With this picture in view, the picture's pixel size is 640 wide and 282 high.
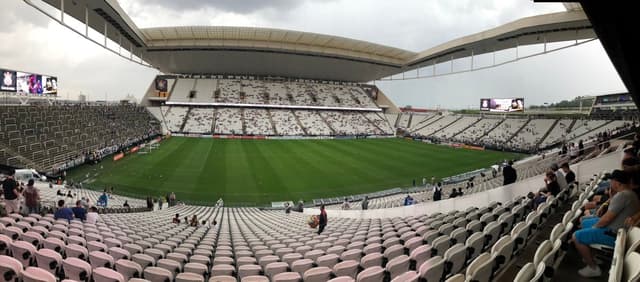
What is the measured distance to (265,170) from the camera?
3062 centimetres

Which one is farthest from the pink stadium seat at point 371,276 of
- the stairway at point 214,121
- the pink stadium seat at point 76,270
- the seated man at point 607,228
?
the stairway at point 214,121

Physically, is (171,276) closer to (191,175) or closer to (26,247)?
(26,247)

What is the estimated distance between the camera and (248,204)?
830 inches

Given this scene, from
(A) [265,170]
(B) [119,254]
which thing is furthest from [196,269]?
(A) [265,170]

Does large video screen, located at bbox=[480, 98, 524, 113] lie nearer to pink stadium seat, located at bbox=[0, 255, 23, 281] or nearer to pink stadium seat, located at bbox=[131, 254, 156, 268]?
pink stadium seat, located at bbox=[131, 254, 156, 268]

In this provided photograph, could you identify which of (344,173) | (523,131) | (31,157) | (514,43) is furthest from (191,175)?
(523,131)

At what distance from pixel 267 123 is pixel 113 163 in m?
34.7

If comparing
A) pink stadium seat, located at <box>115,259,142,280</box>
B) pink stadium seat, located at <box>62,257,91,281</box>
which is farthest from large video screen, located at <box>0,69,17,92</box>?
pink stadium seat, located at <box>115,259,142,280</box>

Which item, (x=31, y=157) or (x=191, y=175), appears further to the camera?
(x=191, y=175)

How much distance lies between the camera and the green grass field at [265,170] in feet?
78.4

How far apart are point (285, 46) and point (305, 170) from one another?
3050 centimetres

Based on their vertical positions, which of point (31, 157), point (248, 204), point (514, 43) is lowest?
point (248, 204)

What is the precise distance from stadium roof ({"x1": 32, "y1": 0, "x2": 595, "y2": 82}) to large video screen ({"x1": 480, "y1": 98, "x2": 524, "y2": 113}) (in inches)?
542

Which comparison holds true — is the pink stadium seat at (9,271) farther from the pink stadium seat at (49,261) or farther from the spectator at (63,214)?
the spectator at (63,214)
